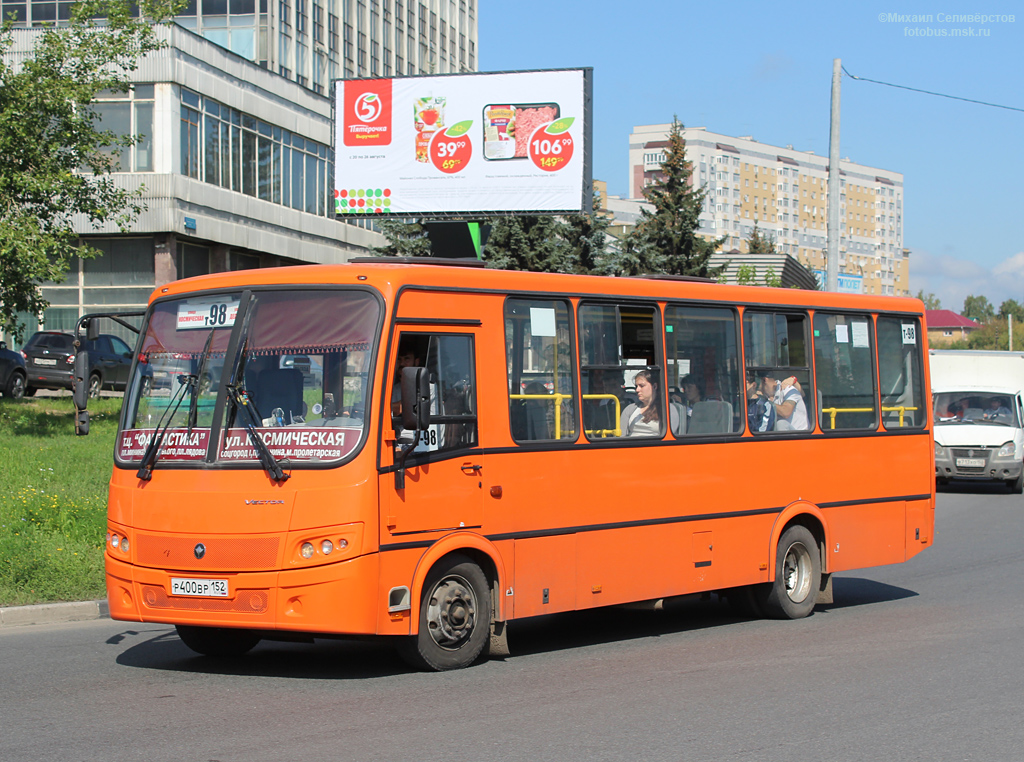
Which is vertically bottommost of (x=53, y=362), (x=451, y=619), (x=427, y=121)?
(x=451, y=619)

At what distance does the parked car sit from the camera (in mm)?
29344

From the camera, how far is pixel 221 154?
130ft

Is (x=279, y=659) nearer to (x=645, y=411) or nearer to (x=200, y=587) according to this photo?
(x=200, y=587)

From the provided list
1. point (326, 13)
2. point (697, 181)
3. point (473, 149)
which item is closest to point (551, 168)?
point (473, 149)

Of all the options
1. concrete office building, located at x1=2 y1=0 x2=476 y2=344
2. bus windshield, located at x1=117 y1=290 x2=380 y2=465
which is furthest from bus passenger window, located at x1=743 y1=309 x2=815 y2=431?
concrete office building, located at x1=2 y1=0 x2=476 y2=344

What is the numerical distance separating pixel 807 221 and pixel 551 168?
14373 centimetres

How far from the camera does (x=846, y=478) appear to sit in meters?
11.4

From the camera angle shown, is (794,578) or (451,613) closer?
(451,613)

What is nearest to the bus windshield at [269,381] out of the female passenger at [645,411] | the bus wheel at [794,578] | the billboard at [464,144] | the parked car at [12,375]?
the female passenger at [645,411]

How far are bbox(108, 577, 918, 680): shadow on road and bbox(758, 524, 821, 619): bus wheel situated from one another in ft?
0.85

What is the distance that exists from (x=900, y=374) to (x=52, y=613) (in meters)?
8.06

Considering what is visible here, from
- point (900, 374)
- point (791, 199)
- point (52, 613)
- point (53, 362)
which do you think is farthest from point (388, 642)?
point (791, 199)

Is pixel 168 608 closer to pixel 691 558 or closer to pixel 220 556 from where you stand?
pixel 220 556

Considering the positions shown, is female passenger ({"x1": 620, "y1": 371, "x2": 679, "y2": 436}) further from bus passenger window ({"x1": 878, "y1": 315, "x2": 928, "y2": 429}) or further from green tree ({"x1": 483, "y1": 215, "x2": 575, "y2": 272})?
green tree ({"x1": 483, "y1": 215, "x2": 575, "y2": 272})
